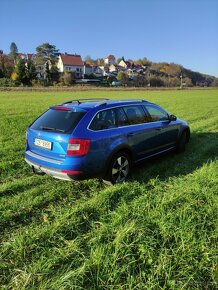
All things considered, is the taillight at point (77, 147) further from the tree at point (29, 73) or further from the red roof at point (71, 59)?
the red roof at point (71, 59)

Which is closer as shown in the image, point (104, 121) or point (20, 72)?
point (104, 121)

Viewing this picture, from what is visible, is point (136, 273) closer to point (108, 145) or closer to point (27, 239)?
point (27, 239)

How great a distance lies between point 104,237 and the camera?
3.54 m

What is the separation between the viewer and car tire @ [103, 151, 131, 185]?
5238mm

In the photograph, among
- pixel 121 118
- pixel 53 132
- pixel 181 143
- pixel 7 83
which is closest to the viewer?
pixel 53 132

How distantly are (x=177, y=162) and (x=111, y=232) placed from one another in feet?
12.5

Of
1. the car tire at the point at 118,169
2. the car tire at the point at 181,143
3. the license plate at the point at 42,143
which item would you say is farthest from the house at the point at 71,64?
the license plate at the point at 42,143

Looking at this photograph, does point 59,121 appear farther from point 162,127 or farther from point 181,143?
point 181,143

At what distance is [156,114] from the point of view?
22.4 ft

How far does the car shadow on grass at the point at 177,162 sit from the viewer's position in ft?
19.9

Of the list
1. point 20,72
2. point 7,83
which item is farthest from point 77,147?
point 20,72

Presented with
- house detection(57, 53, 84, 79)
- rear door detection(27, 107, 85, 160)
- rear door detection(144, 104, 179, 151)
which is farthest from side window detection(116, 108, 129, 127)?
house detection(57, 53, 84, 79)

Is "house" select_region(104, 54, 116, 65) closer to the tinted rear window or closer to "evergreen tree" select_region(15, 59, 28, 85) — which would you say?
"evergreen tree" select_region(15, 59, 28, 85)

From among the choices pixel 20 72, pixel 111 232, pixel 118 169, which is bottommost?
pixel 111 232
